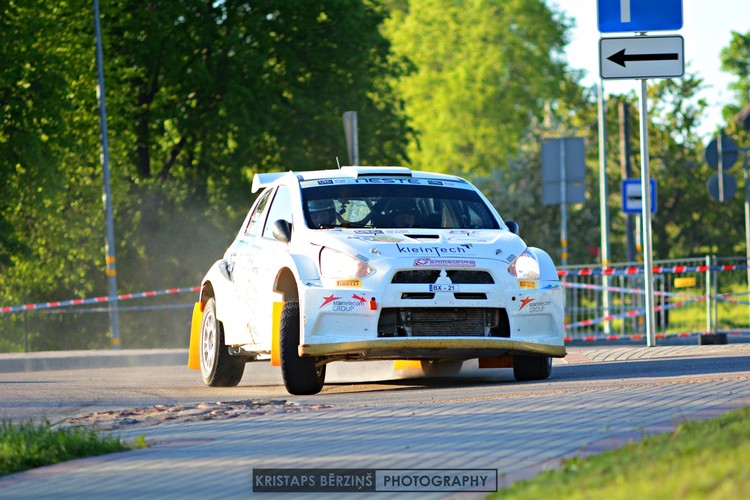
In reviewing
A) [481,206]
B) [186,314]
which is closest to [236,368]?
[481,206]

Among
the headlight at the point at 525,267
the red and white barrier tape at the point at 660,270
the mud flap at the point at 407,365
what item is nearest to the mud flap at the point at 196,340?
the mud flap at the point at 407,365

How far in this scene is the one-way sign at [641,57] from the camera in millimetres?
16562

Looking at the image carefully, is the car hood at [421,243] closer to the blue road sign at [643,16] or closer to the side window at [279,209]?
the side window at [279,209]

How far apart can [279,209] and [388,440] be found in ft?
20.3

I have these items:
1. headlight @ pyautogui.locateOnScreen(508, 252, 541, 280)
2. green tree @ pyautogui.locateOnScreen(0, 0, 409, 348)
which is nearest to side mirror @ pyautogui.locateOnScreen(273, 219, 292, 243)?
headlight @ pyautogui.locateOnScreen(508, 252, 541, 280)

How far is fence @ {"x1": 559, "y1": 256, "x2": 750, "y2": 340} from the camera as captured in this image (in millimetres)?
26094

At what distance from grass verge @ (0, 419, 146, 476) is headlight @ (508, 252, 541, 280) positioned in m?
4.72

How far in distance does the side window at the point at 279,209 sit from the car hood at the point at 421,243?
0.89m

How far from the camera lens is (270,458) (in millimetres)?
8305

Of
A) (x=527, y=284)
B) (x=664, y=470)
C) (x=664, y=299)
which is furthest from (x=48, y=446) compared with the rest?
(x=664, y=299)

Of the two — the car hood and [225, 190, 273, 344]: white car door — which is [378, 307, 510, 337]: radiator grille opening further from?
[225, 190, 273, 344]: white car door

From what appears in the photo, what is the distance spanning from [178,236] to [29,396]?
85.4ft

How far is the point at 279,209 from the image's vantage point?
582 inches

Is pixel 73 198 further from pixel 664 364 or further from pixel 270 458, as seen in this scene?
pixel 270 458
